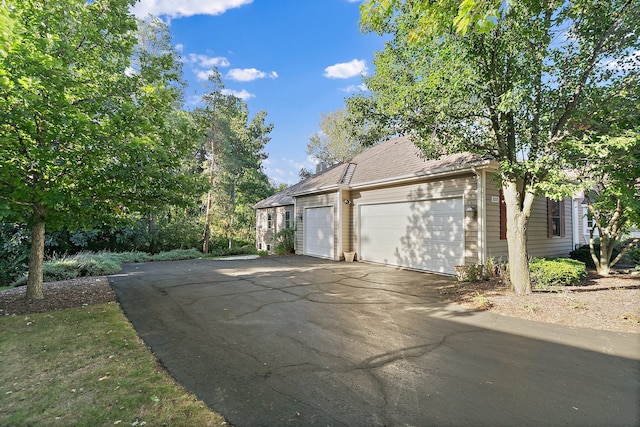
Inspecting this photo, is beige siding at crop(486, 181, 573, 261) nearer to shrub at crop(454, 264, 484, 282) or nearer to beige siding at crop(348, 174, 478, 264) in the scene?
beige siding at crop(348, 174, 478, 264)

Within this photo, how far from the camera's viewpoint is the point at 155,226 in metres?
18.1

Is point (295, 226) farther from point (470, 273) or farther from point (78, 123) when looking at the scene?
point (78, 123)

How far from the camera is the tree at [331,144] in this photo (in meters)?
30.1

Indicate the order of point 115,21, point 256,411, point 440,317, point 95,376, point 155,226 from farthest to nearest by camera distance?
point 155,226 < point 115,21 < point 440,317 < point 95,376 < point 256,411

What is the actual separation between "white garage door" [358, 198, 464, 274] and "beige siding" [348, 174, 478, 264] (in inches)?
6.1

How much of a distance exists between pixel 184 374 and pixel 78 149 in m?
4.44

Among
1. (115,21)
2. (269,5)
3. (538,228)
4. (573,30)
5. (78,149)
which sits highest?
(269,5)

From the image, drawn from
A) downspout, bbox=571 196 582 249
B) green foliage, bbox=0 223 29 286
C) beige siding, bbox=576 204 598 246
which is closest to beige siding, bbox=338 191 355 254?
downspout, bbox=571 196 582 249

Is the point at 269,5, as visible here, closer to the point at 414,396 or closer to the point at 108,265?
the point at 108,265

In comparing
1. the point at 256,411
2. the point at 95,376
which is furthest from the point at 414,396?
the point at 95,376

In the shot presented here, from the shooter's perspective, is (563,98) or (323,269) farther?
(323,269)

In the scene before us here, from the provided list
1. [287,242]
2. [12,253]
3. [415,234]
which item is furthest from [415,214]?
[12,253]

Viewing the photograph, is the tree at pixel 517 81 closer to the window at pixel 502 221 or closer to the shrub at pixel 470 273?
the shrub at pixel 470 273

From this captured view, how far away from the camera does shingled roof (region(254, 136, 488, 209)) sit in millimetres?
8734
